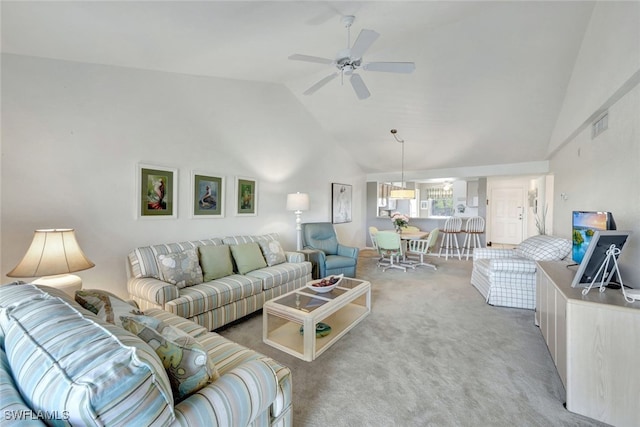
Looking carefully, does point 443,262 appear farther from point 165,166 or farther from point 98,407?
point 98,407

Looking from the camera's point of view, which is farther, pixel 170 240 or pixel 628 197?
pixel 170 240

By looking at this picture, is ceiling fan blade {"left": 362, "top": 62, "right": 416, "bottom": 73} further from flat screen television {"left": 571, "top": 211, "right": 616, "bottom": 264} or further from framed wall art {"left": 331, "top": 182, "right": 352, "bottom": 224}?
framed wall art {"left": 331, "top": 182, "right": 352, "bottom": 224}

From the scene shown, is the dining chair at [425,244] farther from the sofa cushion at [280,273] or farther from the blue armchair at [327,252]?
the sofa cushion at [280,273]

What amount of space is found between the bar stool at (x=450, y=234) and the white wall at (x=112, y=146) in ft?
14.5

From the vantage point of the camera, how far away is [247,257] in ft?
10.8

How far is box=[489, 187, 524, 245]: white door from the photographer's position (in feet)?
25.3

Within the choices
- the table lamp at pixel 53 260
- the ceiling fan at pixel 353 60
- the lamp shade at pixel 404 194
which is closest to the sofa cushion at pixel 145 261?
the table lamp at pixel 53 260

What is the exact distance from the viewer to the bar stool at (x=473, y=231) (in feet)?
20.1

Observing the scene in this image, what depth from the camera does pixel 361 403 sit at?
1705 millimetres

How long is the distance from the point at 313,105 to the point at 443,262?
4221 mm

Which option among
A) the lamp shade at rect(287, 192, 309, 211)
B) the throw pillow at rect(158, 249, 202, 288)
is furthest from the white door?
the throw pillow at rect(158, 249, 202, 288)

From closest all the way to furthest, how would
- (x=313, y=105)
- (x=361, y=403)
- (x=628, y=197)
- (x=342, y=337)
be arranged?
(x=361, y=403) < (x=628, y=197) < (x=342, y=337) < (x=313, y=105)

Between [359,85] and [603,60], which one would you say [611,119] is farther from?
[359,85]

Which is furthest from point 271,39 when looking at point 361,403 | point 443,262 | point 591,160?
point 443,262
